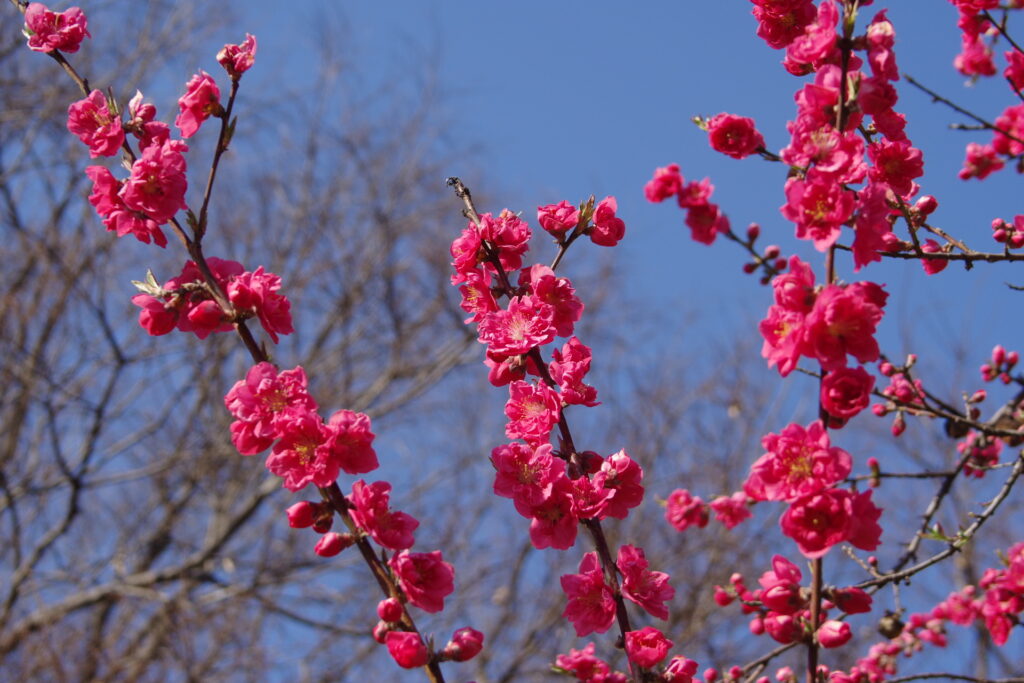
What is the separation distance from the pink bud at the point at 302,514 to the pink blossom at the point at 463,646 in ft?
1.11

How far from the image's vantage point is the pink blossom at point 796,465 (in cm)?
133

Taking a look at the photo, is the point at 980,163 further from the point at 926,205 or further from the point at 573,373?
the point at 573,373

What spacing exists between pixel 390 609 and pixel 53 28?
1513 mm

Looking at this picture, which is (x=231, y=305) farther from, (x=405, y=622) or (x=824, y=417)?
(x=824, y=417)

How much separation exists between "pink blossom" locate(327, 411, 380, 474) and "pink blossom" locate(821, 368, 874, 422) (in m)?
0.78

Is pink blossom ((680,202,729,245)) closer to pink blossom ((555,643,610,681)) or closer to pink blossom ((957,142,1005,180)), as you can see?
pink blossom ((957,142,1005,180))

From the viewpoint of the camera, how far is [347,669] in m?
7.89

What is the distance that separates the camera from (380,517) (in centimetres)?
157

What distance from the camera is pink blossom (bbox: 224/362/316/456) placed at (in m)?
1.59

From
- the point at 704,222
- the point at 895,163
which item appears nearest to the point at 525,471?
the point at 895,163

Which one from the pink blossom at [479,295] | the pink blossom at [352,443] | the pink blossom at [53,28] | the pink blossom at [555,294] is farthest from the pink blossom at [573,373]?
the pink blossom at [53,28]

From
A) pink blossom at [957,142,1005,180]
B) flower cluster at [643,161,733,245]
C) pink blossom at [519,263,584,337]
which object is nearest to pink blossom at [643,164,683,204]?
flower cluster at [643,161,733,245]

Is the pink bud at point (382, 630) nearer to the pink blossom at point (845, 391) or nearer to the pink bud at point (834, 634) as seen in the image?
the pink bud at point (834, 634)

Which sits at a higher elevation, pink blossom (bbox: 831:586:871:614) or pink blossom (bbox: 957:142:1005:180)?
pink blossom (bbox: 957:142:1005:180)
